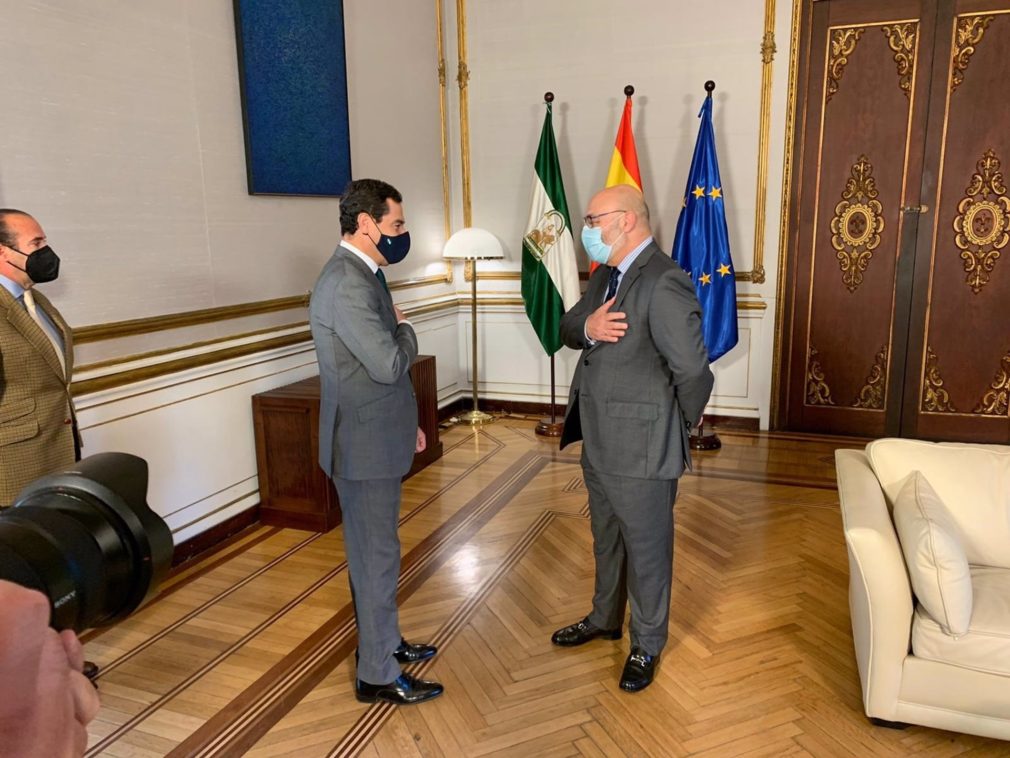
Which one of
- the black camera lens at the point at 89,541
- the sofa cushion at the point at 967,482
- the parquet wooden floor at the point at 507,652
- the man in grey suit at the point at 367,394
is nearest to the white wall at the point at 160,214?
the parquet wooden floor at the point at 507,652

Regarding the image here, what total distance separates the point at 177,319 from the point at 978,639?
2.97m

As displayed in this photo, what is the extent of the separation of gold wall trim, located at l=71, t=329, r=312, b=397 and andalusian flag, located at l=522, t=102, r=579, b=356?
164 centimetres

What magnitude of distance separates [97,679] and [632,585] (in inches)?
66.7

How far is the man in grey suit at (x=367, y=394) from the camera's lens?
6.40ft

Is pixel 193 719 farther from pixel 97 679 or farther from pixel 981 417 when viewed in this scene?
pixel 981 417

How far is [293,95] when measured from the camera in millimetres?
3662

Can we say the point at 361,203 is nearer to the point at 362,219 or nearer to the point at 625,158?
the point at 362,219

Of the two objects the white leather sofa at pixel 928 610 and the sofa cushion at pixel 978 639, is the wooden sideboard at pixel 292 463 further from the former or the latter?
the sofa cushion at pixel 978 639

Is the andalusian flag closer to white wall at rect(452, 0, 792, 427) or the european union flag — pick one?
white wall at rect(452, 0, 792, 427)

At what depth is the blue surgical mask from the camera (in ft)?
6.99

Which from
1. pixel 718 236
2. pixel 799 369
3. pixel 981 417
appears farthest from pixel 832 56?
pixel 981 417

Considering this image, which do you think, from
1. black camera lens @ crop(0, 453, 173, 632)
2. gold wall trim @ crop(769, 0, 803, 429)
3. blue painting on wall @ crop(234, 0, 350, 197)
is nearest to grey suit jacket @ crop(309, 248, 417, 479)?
black camera lens @ crop(0, 453, 173, 632)

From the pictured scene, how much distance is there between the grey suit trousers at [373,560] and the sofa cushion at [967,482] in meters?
1.50

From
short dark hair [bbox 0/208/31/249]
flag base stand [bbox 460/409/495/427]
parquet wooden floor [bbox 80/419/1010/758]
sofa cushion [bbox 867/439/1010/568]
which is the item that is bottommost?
flag base stand [bbox 460/409/495/427]
